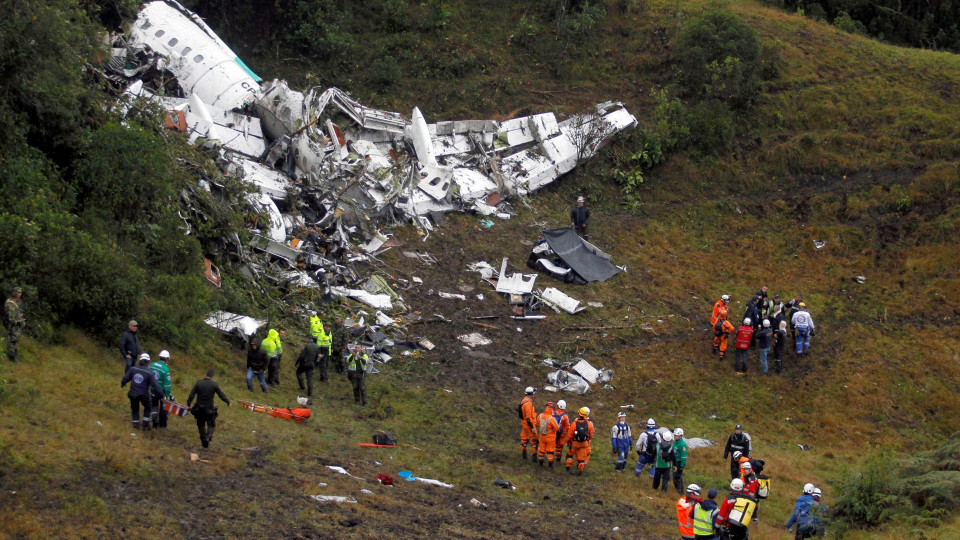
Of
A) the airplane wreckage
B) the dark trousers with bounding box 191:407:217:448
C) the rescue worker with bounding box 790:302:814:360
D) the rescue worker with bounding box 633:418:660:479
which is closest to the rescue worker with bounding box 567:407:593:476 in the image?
the rescue worker with bounding box 633:418:660:479

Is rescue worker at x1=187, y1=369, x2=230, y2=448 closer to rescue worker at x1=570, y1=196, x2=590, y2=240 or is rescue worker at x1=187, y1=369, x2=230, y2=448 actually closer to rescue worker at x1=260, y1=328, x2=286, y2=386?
rescue worker at x1=260, y1=328, x2=286, y2=386

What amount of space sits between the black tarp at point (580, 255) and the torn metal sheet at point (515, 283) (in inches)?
59.0

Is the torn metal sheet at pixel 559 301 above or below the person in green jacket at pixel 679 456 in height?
above

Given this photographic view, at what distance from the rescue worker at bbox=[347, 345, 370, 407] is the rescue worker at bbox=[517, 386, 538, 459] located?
3.19m

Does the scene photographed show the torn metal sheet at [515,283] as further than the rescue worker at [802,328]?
Yes

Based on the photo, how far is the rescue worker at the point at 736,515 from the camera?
1041cm

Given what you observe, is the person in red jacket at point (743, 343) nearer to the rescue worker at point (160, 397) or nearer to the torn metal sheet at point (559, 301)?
the torn metal sheet at point (559, 301)

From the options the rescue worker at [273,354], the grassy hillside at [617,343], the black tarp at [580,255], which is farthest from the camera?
the black tarp at [580,255]

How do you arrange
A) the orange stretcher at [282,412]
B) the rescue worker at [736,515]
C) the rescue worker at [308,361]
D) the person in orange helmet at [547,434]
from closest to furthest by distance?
the rescue worker at [736,515] < the person in orange helmet at [547,434] < the orange stretcher at [282,412] < the rescue worker at [308,361]

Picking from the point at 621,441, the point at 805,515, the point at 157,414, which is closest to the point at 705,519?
the point at 805,515

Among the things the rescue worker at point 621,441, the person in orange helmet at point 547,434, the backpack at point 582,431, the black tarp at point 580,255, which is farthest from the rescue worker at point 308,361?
the black tarp at point 580,255

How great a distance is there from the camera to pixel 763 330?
1938 centimetres

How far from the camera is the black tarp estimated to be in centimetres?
2302

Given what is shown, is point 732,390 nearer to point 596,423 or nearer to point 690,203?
point 596,423
